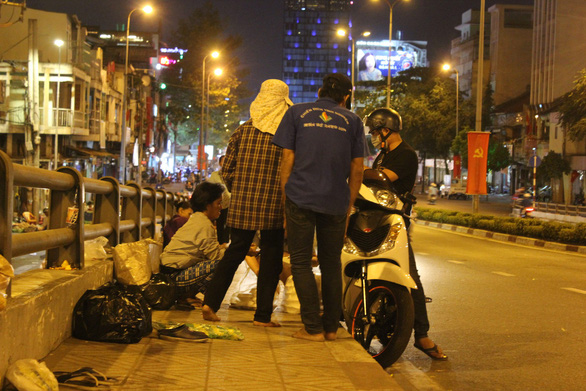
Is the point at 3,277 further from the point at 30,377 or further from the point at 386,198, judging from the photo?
the point at 386,198

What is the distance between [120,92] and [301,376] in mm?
57023

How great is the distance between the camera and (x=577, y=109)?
38.1 metres

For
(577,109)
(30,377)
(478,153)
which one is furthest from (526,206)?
(30,377)

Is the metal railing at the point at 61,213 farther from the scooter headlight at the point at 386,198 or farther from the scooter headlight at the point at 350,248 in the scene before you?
the scooter headlight at the point at 386,198

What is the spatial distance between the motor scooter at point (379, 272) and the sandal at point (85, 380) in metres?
2.15

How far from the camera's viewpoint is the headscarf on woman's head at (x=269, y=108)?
5840 millimetres

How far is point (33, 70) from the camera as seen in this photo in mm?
37031

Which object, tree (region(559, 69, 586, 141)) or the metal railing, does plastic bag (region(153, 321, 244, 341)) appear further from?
tree (region(559, 69, 586, 141))

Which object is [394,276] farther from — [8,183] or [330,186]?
[8,183]

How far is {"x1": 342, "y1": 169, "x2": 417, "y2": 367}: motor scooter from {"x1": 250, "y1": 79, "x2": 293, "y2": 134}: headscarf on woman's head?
861 mm

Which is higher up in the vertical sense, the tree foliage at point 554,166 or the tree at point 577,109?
the tree at point 577,109

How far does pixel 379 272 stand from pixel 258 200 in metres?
1.13

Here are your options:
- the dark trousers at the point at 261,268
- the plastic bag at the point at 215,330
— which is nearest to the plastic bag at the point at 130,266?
the dark trousers at the point at 261,268

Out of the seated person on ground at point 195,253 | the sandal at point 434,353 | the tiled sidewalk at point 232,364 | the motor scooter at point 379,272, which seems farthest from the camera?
the seated person on ground at point 195,253
